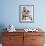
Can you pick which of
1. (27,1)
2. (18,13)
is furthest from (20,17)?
(27,1)

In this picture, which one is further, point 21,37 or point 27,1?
point 27,1

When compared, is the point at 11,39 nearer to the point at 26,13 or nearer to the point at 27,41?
the point at 27,41

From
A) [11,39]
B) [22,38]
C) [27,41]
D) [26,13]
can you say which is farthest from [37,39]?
[26,13]

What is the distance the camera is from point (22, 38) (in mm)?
3666

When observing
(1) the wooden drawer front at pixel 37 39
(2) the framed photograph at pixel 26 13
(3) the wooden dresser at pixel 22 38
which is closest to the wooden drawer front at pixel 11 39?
(3) the wooden dresser at pixel 22 38

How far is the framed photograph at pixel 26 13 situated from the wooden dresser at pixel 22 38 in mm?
622

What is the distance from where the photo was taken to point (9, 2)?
4094mm

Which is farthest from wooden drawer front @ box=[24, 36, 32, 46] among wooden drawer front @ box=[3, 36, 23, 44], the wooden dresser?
wooden drawer front @ box=[3, 36, 23, 44]

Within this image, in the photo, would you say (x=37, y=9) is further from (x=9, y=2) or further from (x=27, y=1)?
(x=9, y=2)

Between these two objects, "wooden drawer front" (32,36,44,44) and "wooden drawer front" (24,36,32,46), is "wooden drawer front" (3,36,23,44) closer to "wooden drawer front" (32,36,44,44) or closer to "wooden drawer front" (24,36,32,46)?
"wooden drawer front" (24,36,32,46)

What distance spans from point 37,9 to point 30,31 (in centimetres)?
81

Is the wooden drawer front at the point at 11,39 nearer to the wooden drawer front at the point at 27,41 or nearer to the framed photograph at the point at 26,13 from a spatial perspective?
the wooden drawer front at the point at 27,41

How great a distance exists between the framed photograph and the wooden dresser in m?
0.62

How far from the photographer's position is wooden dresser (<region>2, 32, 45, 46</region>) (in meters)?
3.65
